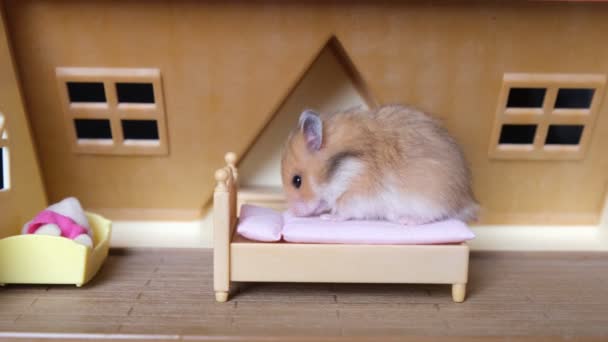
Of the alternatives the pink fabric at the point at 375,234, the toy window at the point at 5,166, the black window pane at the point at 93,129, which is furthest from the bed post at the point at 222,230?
the toy window at the point at 5,166

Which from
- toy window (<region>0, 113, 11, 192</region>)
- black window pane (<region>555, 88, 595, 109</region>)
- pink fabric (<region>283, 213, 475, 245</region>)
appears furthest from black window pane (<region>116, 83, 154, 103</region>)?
black window pane (<region>555, 88, 595, 109</region>)

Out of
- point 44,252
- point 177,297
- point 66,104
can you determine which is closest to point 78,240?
point 44,252

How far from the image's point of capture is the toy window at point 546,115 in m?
1.90

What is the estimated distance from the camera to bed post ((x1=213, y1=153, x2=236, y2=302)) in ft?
5.03

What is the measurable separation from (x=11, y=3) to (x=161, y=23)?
521mm

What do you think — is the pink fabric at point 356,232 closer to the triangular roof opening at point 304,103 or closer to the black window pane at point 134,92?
the triangular roof opening at point 304,103

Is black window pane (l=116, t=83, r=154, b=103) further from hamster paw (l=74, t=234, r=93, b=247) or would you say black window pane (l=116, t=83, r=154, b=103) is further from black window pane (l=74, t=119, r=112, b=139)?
hamster paw (l=74, t=234, r=93, b=247)

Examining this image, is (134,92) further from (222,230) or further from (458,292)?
(458,292)

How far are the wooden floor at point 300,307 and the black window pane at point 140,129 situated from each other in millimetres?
490

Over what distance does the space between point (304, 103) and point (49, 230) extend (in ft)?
3.51

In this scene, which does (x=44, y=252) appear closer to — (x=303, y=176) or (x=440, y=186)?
(x=303, y=176)

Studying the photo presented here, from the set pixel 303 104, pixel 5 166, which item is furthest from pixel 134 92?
pixel 303 104

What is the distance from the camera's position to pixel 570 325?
153 centimetres

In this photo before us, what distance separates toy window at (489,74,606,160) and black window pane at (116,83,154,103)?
134cm
